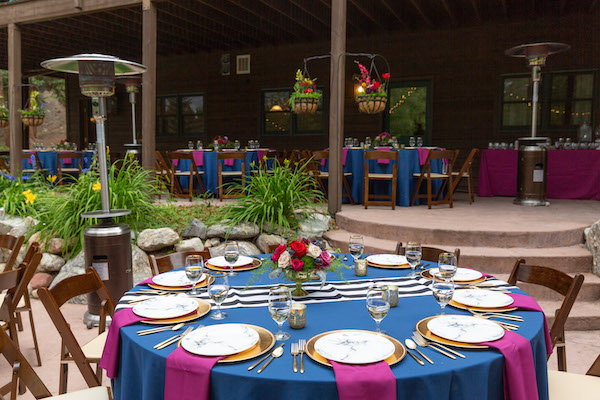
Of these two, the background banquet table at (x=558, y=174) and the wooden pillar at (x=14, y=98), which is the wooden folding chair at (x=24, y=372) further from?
the wooden pillar at (x=14, y=98)

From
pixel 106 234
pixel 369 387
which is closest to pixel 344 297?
pixel 369 387

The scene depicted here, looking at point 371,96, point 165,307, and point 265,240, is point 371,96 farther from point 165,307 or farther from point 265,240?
point 165,307

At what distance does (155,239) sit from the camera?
5.05 meters

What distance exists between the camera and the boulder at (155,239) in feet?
16.5

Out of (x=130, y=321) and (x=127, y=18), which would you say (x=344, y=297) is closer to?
(x=130, y=321)

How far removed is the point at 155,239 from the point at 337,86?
2729mm

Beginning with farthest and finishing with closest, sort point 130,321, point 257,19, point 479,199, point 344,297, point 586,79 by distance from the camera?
point 257,19 → point 586,79 → point 479,199 → point 344,297 → point 130,321

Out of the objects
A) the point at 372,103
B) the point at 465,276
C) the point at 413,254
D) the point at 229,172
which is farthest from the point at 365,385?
the point at 229,172

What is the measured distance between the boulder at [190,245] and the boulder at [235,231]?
219 mm

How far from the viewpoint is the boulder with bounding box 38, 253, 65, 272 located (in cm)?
502

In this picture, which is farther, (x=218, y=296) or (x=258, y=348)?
(x=218, y=296)

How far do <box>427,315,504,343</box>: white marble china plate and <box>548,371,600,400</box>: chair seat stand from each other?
57 cm

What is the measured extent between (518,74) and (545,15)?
44.0 inches

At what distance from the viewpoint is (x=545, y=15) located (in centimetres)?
891
